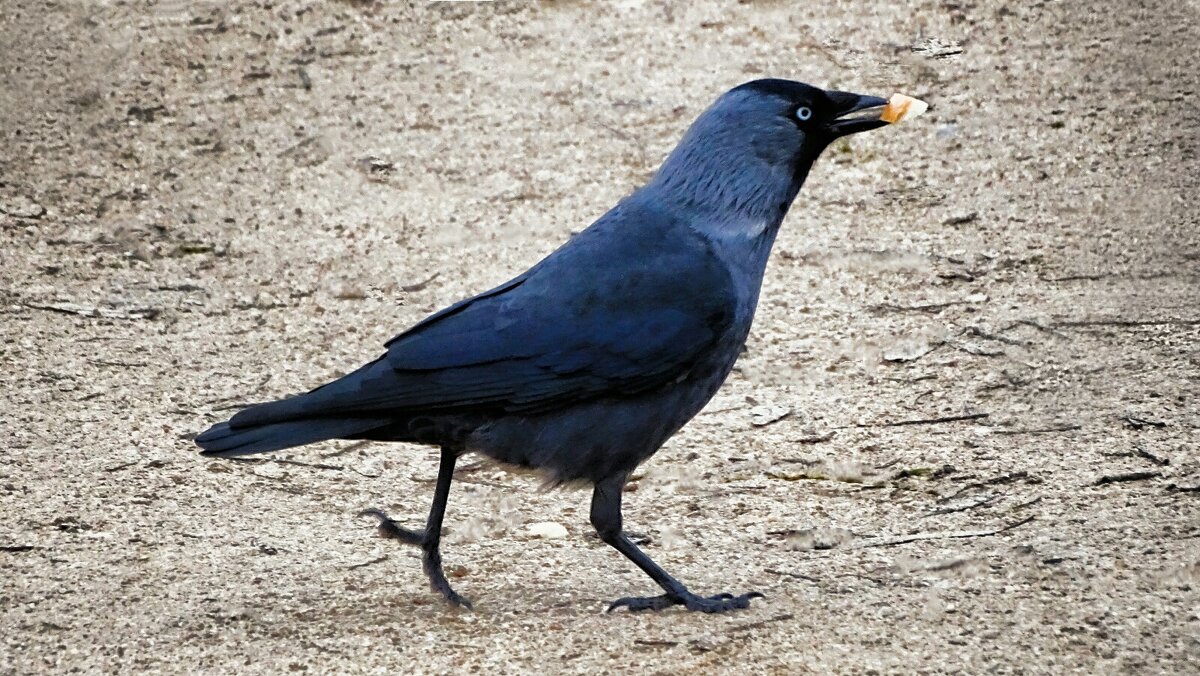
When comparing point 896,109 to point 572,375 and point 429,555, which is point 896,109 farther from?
point 429,555

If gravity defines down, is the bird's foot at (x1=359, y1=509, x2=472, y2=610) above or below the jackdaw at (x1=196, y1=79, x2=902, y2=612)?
below

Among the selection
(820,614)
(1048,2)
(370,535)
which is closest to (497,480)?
(370,535)

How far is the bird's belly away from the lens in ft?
13.0

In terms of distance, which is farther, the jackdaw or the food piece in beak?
the food piece in beak

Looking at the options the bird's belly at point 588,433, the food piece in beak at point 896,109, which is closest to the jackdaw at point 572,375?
the bird's belly at point 588,433

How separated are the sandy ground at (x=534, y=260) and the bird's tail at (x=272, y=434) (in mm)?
480

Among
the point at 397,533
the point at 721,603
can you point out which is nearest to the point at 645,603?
the point at 721,603

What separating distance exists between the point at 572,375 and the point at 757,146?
928 mm

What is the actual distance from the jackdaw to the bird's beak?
49cm

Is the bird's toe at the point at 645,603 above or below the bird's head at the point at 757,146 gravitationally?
below

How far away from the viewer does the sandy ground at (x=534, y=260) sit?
388cm

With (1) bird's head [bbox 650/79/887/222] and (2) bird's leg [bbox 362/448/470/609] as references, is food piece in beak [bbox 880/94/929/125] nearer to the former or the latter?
(1) bird's head [bbox 650/79/887/222]

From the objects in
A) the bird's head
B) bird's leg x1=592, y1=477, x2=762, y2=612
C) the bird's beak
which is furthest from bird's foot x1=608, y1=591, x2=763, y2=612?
the bird's beak

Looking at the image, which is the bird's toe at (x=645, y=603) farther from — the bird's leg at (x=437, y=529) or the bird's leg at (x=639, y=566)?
the bird's leg at (x=437, y=529)
